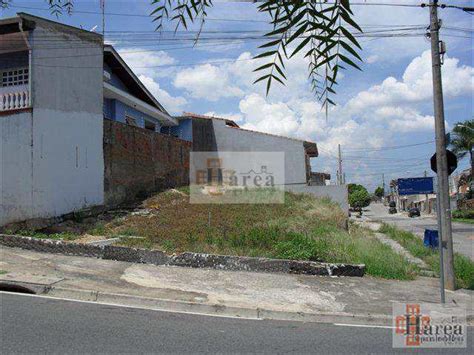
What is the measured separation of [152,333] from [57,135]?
9.15 meters

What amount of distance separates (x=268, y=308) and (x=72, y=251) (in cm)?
541

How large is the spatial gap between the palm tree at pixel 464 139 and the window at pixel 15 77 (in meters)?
34.4

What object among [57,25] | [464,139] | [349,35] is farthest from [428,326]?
[464,139]

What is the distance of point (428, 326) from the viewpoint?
21.8 feet

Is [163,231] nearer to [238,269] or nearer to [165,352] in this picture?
[238,269]

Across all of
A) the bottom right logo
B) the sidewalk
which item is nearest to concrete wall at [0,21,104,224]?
the sidewalk

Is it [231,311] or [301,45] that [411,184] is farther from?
[301,45]

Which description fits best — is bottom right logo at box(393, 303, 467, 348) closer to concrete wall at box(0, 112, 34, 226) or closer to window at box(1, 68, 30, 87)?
concrete wall at box(0, 112, 34, 226)

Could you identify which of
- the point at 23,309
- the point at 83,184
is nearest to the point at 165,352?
the point at 23,309

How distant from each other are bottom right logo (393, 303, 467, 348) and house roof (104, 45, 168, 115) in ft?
45.5

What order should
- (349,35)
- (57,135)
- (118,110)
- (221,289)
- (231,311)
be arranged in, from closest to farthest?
(349,35) → (231,311) → (221,289) → (57,135) → (118,110)

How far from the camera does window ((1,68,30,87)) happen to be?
13.5 m

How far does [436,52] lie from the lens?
945cm

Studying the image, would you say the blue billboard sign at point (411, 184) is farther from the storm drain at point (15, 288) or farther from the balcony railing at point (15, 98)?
the storm drain at point (15, 288)
